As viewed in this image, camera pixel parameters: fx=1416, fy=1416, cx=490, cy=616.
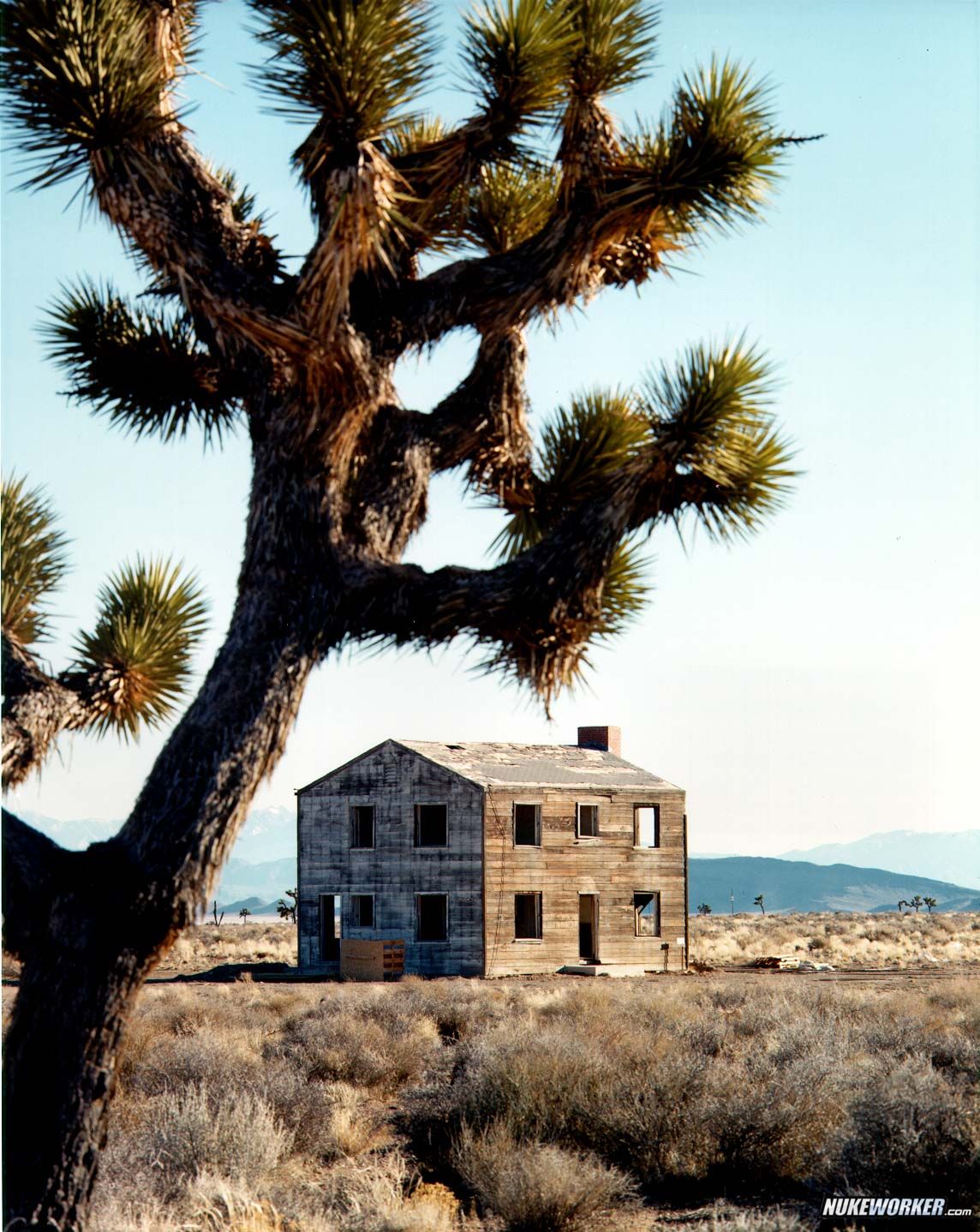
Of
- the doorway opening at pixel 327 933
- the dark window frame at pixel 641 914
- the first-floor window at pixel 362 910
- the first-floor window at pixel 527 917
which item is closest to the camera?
the first-floor window at pixel 527 917

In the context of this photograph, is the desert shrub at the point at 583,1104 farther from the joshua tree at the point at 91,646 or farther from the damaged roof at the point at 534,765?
the damaged roof at the point at 534,765

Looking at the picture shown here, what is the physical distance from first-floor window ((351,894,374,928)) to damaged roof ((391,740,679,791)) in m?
3.71

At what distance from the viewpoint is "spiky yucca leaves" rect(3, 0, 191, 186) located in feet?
20.9

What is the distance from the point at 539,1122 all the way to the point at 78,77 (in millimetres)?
8019

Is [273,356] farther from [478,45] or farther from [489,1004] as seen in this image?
[489,1004]

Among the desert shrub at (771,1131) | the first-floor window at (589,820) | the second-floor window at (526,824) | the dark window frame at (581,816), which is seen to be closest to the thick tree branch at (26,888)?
the desert shrub at (771,1131)

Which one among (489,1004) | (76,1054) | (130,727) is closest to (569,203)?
(130,727)

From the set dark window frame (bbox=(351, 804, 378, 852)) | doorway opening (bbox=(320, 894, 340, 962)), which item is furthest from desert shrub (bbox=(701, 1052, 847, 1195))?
doorway opening (bbox=(320, 894, 340, 962))

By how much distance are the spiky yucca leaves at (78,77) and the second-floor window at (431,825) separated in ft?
86.2

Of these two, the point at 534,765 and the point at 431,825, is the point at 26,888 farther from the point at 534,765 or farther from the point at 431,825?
the point at 431,825

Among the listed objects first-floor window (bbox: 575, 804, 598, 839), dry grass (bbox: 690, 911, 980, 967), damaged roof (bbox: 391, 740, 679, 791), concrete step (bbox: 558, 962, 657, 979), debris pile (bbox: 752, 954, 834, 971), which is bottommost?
dry grass (bbox: 690, 911, 980, 967)

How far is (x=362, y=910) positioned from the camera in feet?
109

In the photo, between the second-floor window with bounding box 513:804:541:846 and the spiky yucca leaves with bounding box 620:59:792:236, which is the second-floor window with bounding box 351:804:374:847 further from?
the spiky yucca leaves with bounding box 620:59:792:236

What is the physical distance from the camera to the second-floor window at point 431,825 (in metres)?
32.7
